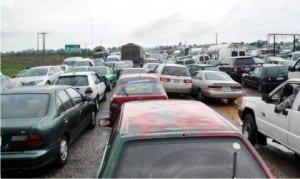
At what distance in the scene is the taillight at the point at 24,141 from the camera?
609cm

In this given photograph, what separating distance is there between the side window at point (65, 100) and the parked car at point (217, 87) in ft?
29.2

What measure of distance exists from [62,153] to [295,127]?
13.9 feet

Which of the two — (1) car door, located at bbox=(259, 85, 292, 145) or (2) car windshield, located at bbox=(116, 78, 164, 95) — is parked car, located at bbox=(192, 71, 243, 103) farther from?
(1) car door, located at bbox=(259, 85, 292, 145)

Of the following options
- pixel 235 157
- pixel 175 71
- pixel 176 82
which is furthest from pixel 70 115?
pixel 175 71

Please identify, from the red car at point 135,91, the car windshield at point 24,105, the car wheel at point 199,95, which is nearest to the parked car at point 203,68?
the car wheel at point 199,95

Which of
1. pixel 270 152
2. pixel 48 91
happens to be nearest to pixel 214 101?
pixel 270 152

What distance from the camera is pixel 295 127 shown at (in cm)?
641

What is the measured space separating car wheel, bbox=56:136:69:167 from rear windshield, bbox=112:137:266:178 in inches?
161

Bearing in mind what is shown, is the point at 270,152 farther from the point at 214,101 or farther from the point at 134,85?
the point at 214,101

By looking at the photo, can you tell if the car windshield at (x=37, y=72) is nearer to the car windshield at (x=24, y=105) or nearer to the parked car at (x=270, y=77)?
the parked car at (x=270, y=77)

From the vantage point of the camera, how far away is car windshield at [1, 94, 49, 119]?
6.68 m

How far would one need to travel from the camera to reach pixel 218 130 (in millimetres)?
3205

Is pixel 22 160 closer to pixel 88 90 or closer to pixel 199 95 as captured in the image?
pixel 88 90

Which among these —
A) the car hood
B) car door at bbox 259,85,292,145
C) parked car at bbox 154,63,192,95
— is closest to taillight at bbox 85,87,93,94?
parked car at bbox 154,63,192,95
